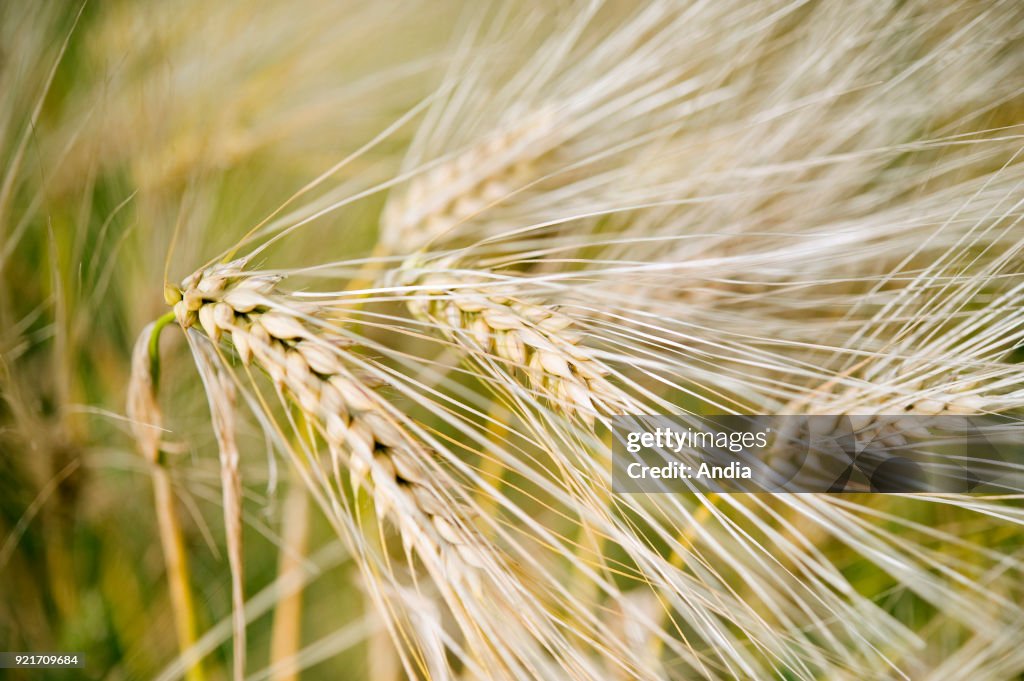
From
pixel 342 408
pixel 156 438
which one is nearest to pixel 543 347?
pixel 342 408

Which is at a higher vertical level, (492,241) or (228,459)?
(492,241)

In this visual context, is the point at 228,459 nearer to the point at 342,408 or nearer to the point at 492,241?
the point at 342,408

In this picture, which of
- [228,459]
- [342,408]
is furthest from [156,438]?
[342,408]

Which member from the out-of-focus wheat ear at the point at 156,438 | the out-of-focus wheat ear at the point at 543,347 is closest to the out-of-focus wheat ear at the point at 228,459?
the out-of-focus wheat ear at the point at 156,438

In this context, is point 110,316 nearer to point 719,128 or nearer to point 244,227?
point 244,227

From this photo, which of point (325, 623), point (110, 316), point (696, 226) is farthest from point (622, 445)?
point (110, 316)

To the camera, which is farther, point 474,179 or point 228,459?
point 474,179

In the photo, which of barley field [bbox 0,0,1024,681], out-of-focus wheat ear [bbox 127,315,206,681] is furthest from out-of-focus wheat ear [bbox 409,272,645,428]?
out-of-focus wheat ear [bbox 127,315,206,681]

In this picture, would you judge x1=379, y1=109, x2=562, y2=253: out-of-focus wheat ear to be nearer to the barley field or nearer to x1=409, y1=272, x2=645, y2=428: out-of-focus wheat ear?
the barley field

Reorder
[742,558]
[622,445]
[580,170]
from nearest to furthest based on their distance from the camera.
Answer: [622,445] < [580,170] < [742,558]
